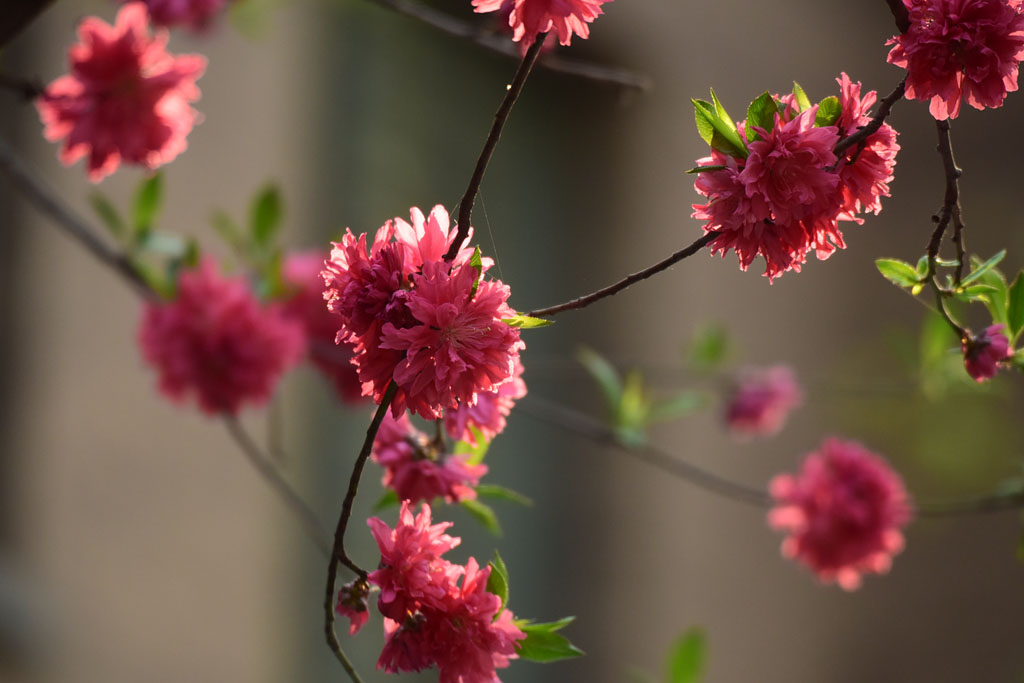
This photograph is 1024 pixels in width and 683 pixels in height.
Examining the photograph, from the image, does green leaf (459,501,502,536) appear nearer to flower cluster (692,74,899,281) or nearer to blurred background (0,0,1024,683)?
flower cluster (692,74,899,281)

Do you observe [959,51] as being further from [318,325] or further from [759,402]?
[759,402]

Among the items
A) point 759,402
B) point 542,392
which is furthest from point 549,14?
point 542,392

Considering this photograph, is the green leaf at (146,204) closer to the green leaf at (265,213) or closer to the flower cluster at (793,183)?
the green leaf at (265,213)

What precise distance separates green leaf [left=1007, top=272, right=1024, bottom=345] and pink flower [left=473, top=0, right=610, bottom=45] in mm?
332

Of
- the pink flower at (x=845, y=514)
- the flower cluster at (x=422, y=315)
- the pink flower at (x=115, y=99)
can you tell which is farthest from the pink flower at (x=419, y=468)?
the pink flower at (x=845, y=514)

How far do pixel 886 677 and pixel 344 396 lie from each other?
2257 mm

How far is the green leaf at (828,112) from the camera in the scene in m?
0.44

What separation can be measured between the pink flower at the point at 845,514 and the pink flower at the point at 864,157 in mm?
687

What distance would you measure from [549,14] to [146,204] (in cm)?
75

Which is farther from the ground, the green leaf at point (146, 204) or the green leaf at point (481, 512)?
the green leaf at point (146, 204)

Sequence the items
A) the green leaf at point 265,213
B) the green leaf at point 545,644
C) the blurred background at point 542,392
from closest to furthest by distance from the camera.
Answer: the green leaf at point 545,644
the green leaf at point 265,213
the blurred background at point 542,392

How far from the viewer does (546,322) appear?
0.42m

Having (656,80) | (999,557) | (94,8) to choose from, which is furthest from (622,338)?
(94,8)

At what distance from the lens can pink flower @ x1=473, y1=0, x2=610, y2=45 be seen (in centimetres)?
41
